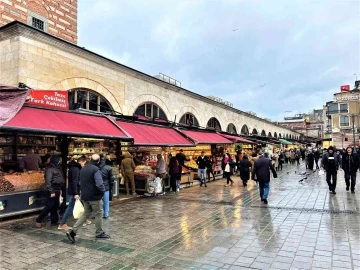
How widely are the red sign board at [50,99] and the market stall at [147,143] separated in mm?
2264

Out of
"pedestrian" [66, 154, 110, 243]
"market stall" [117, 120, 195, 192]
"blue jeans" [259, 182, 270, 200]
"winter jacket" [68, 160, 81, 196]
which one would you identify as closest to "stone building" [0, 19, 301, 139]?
"market stall" [117, 120, 195, 192]

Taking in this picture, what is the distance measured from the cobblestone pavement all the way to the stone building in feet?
16.6

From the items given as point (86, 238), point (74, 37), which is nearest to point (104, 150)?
point (86, 238)

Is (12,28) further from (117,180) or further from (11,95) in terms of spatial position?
(117,180)

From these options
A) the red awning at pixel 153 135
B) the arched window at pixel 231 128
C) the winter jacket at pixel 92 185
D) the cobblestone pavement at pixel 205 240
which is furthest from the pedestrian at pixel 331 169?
the arched window at pixel 231 128

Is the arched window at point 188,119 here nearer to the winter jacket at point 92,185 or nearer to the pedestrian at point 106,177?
the pedestrian at point 106,177

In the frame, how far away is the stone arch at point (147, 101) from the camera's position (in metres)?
14.2

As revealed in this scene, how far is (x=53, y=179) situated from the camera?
23.1 ft

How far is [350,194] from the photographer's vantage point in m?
11.3

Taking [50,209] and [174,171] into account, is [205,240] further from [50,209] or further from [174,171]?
[174,171]

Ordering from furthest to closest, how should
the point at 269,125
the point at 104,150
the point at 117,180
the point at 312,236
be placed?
1. the point at 269,125
2. the point at 104,150
3. the point at 117,180
4. the point at 312,236

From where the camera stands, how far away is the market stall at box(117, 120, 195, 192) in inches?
415

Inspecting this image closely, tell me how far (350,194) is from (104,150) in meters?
9.86

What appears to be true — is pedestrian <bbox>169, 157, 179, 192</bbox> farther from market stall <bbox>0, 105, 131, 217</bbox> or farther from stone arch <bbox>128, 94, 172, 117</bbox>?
stone arch <bbox>128, 94, 172, 117</bbox>
